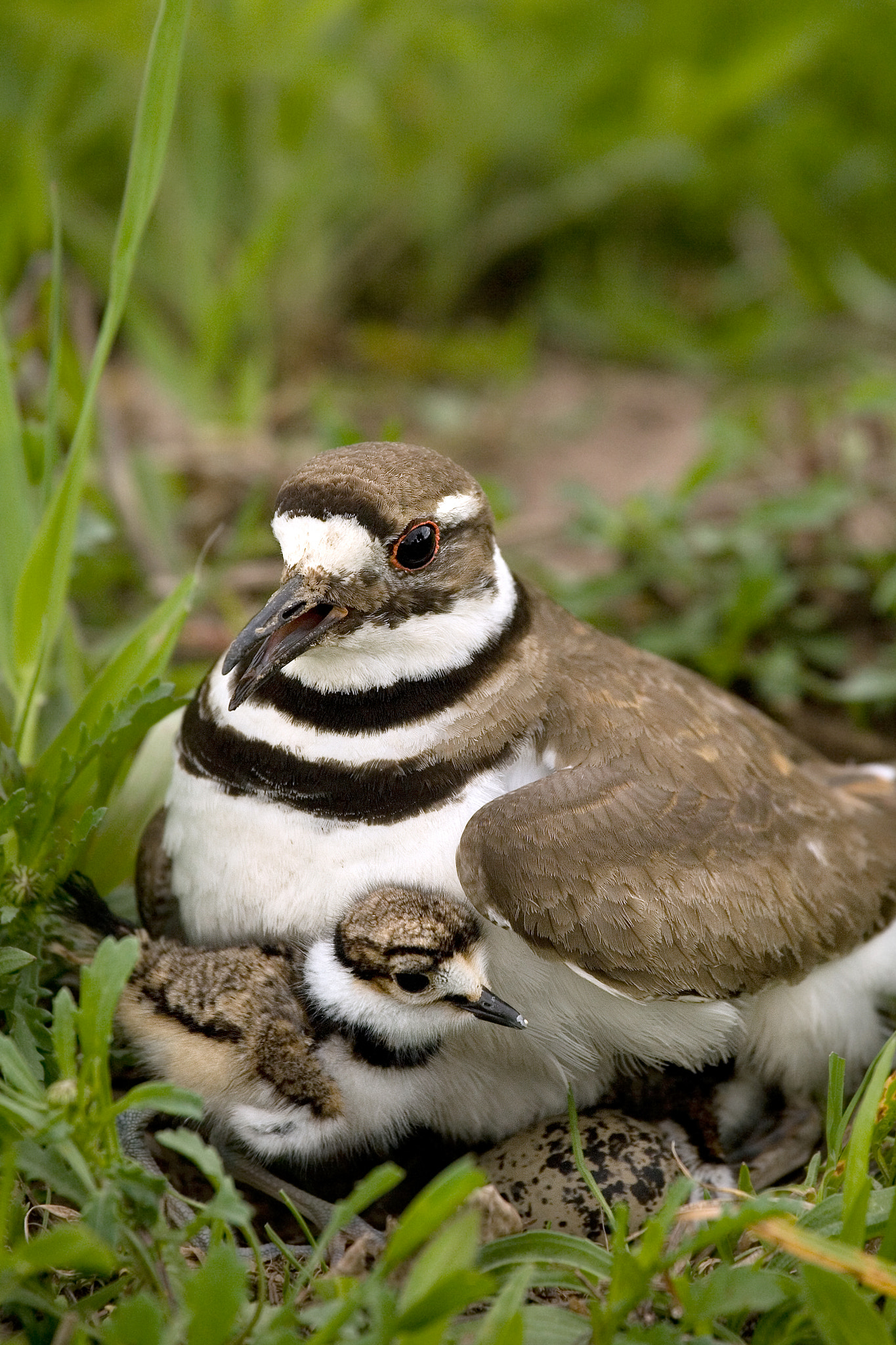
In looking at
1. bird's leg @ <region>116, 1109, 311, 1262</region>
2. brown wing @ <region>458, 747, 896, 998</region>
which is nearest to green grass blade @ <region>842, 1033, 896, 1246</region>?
brown wing @ <region>458, 747, 896, 998</region>

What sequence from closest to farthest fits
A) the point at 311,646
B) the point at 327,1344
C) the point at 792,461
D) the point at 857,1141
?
the point at 327,1344 → the point at 857,1141 → the point at 311,646 → the point at 792,461

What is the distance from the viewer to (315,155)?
5.95 meters

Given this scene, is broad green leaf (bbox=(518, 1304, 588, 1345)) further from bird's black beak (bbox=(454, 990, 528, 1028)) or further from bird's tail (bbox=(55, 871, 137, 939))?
bird's tail (bbox=(55, 871, 137, 939))

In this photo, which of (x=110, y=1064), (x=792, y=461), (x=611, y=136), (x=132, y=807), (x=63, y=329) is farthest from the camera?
(x=611, y=136)

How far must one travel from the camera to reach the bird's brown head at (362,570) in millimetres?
2729

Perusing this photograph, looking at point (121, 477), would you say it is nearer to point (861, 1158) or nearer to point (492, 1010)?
point (492, 1010)

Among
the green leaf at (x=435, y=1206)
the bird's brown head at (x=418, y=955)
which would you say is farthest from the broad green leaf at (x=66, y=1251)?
the bird's brown head at (x=418, y=955)

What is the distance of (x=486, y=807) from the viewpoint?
8.94 ft

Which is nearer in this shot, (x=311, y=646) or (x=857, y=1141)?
(x=857, y=1141)

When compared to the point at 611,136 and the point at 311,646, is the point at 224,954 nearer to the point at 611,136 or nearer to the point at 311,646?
the point at 311,646

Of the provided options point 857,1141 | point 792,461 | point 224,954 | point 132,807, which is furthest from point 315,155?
point 857,1141

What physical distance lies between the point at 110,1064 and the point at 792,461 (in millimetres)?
3708

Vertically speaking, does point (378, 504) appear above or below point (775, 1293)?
above

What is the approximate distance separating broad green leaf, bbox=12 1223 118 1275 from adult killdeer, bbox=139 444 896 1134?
3.01 feet
